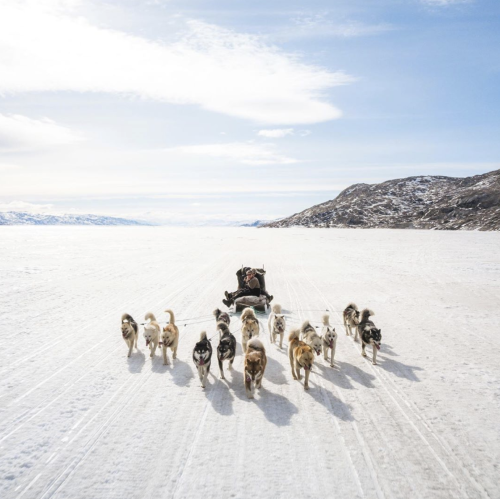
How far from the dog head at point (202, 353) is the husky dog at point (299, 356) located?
189cm

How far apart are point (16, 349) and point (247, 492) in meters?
7.83

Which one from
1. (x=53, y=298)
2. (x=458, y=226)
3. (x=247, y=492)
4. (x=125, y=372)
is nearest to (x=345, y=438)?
(x=247, y=492)

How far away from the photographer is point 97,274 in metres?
21.7

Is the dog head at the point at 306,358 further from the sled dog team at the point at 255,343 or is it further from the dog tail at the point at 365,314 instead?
the dog tail at the point at 365,314

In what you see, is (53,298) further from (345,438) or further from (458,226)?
(458,226)

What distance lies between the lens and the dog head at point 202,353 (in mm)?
6957

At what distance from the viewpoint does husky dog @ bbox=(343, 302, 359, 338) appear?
10.1 metres

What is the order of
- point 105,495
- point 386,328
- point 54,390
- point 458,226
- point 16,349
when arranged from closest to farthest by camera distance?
1. point 105,495
2. point 54,390
3. point 16,349
4. point 386,328
5. point 458,226

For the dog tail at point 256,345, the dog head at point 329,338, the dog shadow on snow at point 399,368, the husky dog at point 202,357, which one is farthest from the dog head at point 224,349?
the dog shadow on snow at point 399,368

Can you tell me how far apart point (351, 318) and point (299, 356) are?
3806mm

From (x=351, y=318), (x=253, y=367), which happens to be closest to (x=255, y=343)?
(x=253, y=367)

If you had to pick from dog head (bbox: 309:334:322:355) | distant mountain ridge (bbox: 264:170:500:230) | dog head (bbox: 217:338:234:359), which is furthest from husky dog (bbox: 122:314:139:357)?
distant mountain ridge (bbox: 264:170:500:230)

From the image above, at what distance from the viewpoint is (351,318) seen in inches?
406

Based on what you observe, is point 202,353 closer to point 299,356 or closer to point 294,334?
point 299,356
